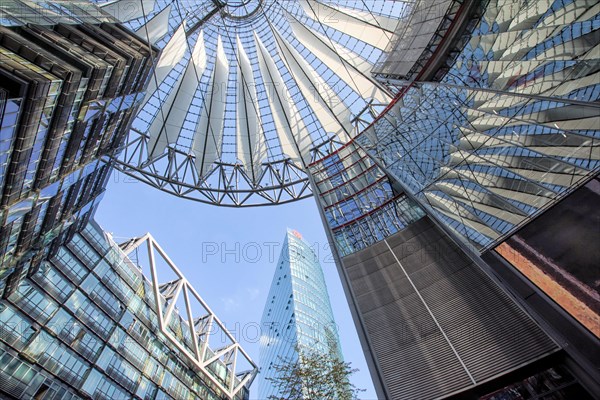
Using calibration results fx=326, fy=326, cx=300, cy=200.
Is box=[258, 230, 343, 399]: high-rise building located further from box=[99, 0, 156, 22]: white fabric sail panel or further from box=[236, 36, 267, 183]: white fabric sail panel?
box=[99, 0, 156, 22]: white fabric sail panel

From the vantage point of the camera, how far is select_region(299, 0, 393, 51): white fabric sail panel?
81.3 feet

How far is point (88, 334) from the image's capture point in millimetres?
25500

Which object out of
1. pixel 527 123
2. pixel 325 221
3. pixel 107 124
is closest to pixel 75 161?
pixel 107 124

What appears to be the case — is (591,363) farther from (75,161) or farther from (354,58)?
(75,161)

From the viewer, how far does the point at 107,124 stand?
2153 centimetres

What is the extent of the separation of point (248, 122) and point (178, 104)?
5.88 metres

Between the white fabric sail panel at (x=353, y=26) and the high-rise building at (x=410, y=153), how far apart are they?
116 mm

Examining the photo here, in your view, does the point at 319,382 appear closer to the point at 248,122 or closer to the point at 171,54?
the point at 248,122

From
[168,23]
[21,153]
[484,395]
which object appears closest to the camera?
[484,395]

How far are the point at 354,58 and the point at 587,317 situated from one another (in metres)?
23.2

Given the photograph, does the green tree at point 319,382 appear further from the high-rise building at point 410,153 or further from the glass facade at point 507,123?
the glass facade at point 507,123

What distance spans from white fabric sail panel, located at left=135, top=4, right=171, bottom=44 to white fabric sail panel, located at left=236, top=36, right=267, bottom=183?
19.7ft

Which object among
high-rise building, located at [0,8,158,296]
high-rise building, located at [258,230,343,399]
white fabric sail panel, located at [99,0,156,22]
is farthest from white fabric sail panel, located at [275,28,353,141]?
high-rise building, located at [258,230,343,399]

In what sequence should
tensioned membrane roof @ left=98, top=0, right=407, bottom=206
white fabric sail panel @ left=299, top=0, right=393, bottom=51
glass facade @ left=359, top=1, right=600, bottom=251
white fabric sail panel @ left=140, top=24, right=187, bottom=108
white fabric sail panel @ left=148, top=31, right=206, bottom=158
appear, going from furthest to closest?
1. white fabric sail panel @ left=148, top=31, right=206, bottom=158
2. tensioned membrane roof @ left=98, top=0, right=407, bottom=206
3. white fabric sail panel @ left=299, top=0, right=393, bottom=51
4. white fabric sail panel @ left=140, top=24, right=187, bottom=108
5. glass facade @ left=359, top=1, right=600, bottom=251
